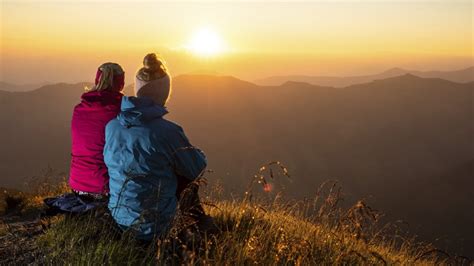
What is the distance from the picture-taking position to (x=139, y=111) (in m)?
4.25

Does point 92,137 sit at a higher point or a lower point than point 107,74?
lower

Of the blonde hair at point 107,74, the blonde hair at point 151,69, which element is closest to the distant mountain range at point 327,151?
the blonde hair at point 107,74

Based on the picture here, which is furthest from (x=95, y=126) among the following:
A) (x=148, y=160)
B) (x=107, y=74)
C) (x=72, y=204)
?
(x=148, y=160)

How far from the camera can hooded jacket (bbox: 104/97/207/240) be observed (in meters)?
4.18

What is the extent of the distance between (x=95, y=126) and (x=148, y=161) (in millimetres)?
1180

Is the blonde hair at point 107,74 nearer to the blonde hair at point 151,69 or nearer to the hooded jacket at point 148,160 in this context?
the blonde hair at point 151,69

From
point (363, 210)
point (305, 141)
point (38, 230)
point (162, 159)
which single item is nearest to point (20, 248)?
point (38, 230)

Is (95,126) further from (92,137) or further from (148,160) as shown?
(148,160)

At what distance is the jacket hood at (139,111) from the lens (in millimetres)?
4250

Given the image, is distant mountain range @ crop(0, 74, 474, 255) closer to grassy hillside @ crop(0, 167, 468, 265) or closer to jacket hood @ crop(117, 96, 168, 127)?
grassy hillside @ crop(0, 167, 468, 265)

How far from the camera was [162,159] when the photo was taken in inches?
167

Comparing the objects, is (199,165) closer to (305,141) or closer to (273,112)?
(305,141)

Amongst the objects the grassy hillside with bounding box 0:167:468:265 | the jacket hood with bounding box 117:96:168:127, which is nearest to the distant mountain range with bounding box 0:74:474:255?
the grassy hillside with bounding box 0:167:468:265

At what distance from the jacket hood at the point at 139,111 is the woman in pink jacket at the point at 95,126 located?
0.77 metres
